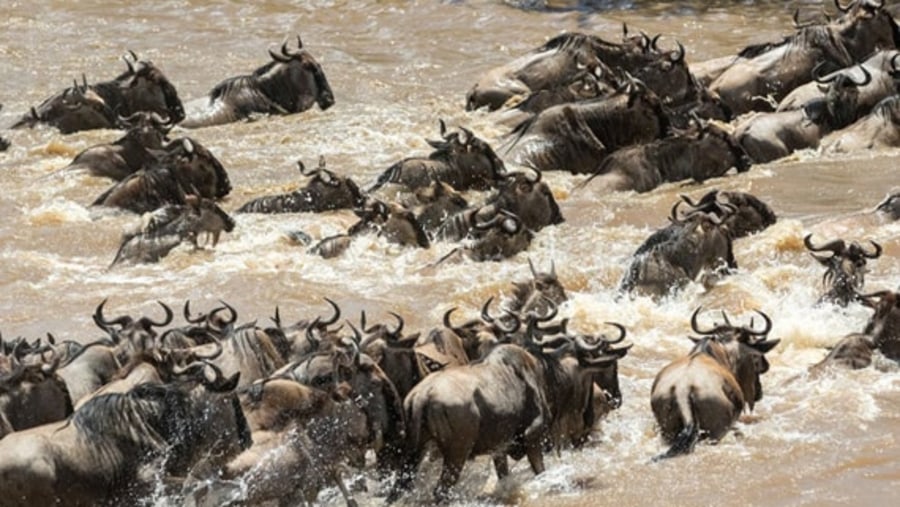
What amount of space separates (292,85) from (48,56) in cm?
489

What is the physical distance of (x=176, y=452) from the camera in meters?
8.85

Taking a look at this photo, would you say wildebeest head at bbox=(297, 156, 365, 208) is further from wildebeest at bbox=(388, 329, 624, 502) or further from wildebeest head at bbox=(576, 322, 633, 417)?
wildebeest at bbox=(388, 329, 624, 502)

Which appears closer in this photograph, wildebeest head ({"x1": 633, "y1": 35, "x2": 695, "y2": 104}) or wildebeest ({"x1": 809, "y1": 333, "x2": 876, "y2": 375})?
wildebeest ({"x1": 809, "y1": 333, "x2": 876, "y2": 375})

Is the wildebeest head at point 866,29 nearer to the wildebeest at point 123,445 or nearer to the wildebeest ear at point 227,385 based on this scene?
the wildebeest ear at point 227,385

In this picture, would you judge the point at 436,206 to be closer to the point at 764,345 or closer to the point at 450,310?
the point at 450,310

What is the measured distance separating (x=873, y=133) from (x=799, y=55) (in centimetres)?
264

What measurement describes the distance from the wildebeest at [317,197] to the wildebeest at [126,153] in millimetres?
1715

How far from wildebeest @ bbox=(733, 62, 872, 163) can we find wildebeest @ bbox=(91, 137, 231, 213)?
4734mm

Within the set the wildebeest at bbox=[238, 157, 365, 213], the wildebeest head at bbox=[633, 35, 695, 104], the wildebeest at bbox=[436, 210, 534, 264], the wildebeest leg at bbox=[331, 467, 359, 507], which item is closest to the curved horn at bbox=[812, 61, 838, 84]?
the wildebeest head at bbox=[633, 35, 695, 104]

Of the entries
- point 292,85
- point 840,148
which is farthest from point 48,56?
point 840,148

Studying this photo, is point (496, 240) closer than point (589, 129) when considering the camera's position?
Yes

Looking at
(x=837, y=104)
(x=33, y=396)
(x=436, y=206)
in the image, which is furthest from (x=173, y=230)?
(x=837, y=104)

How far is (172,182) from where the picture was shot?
1544 centimetres

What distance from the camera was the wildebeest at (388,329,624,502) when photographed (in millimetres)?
8859
